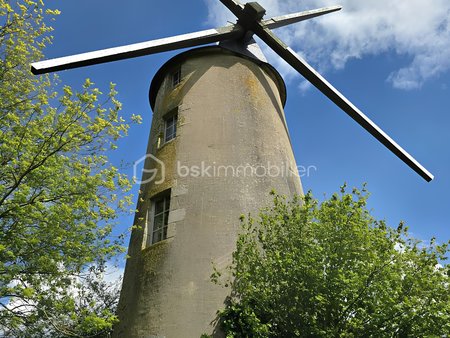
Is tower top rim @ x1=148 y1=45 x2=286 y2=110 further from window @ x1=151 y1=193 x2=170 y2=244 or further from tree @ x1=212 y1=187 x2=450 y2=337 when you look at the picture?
tree @ x1=212 y1=187 x2=450 y2=337

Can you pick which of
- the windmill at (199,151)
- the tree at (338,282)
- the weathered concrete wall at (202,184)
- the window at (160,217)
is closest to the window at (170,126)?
the windmill at (199,151)

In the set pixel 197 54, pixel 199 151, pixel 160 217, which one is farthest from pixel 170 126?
pixel 160 217

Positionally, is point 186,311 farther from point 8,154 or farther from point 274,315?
point 8,154

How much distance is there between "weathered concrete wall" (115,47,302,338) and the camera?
9.84 meters

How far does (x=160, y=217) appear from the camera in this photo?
40.0 feet

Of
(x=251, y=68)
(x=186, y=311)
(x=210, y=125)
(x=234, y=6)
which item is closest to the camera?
(x=186, y=311)

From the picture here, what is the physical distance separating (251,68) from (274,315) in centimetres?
1052

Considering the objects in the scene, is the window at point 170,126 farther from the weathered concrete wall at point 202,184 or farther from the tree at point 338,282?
the tree at point 338,282

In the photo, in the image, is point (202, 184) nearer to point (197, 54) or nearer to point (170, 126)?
point (170, 126)

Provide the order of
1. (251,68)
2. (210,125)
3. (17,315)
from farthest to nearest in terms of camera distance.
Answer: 1. (251,68)
2. (210,125)
3. (17,315)

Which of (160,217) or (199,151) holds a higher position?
(199,151)

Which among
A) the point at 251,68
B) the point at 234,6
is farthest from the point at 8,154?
the point at 234,6

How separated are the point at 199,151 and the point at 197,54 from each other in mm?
5249

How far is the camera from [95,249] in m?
9.74
